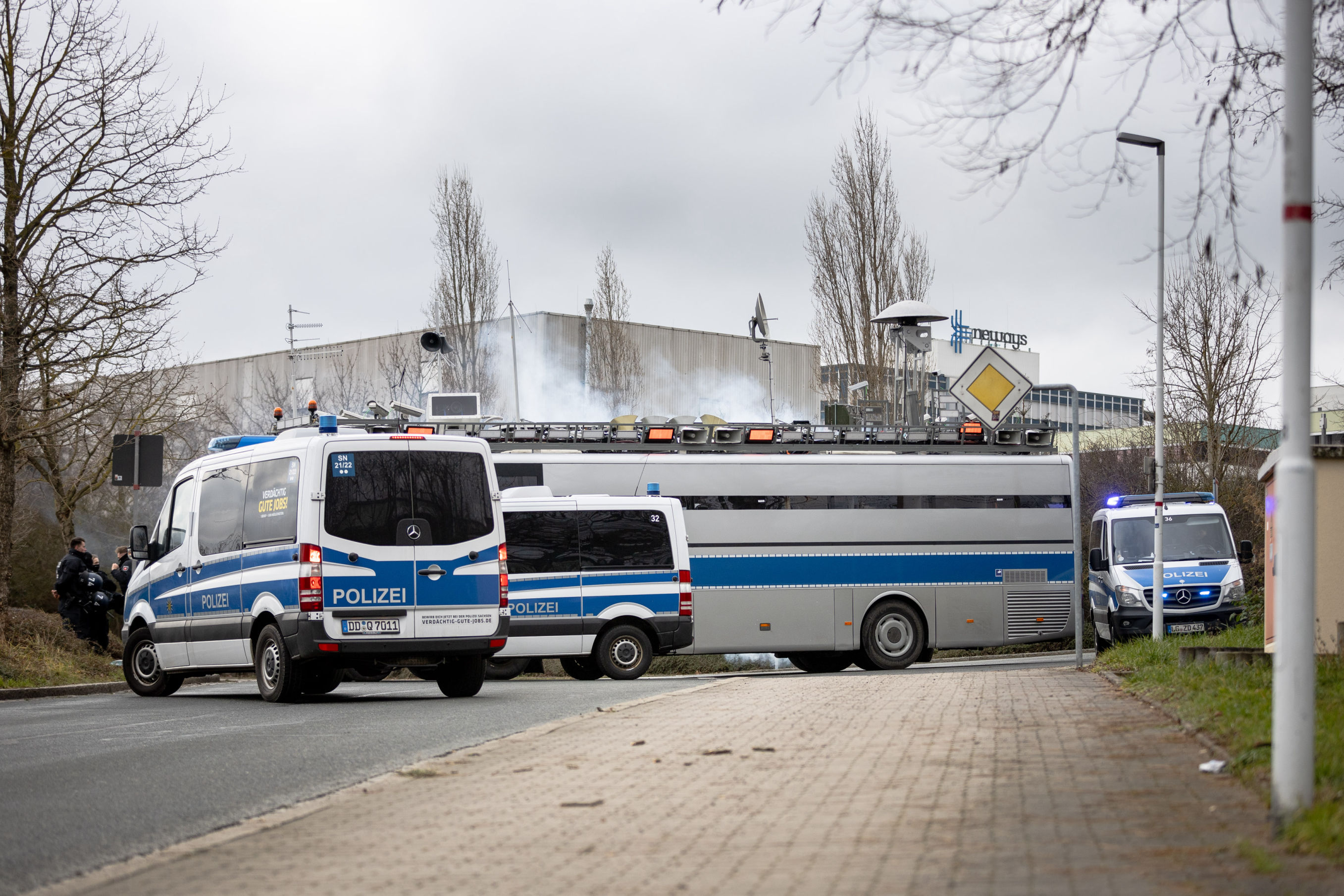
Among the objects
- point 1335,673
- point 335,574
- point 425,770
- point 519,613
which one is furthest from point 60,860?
point 519,613

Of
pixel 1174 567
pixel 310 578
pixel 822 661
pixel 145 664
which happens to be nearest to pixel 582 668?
pixel 822 661

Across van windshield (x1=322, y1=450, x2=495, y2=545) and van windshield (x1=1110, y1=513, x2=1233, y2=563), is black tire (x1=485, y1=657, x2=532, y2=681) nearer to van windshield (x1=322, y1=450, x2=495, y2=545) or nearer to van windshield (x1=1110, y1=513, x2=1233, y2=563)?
van windshield (x1=322, y1=450, x2=495, y2=545)

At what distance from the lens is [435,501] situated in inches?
548

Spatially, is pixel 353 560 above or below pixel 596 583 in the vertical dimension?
above

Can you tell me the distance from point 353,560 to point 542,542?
558cm

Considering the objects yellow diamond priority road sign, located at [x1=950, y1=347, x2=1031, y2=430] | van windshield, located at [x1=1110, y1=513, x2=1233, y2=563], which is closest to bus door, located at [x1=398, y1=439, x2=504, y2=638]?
yellow diamond priority road sign, located at [x1=950, y1=347, x2=1031, y2=430]

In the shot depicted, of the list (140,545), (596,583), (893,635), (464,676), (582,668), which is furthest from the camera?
(893,635)

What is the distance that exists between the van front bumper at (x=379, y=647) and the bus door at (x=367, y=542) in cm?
7

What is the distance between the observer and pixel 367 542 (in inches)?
535

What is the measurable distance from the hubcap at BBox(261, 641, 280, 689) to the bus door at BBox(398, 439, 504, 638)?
4.81 ft

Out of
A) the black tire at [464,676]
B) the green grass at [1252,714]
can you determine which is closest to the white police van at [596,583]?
the black tire at [464,676]

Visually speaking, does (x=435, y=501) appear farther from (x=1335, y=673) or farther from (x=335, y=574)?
(x=1335, y=673)

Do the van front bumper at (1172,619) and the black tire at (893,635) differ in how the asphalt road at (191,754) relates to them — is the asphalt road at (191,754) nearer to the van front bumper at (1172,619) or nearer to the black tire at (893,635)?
the black tire at (893,635)

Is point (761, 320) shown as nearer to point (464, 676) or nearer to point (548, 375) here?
point (464, 676)
